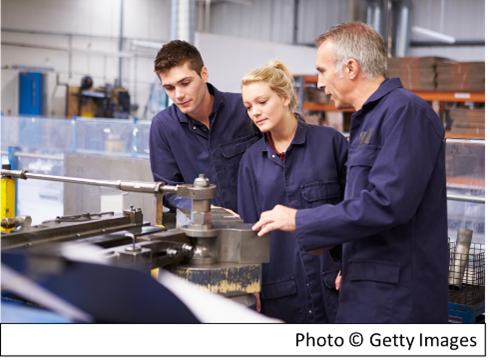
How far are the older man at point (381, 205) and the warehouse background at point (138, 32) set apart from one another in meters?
6.56

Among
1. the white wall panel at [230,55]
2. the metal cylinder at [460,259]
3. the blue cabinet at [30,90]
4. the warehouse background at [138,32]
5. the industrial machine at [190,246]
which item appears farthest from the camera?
the warehouse background at [138,32]

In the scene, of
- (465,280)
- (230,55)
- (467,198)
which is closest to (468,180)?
(467,198)

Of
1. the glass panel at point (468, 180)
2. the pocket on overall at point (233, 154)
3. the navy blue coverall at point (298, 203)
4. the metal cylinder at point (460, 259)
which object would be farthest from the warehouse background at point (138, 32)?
the navy blue coverall at point (298, 203)

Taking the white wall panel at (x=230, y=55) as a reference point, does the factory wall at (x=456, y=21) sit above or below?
above

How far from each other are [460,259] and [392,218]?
1.17 meters

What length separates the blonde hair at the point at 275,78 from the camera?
1.52 m

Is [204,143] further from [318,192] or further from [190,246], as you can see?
[190,246]

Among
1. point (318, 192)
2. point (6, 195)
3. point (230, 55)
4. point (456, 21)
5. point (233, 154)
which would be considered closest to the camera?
point (318, 192)

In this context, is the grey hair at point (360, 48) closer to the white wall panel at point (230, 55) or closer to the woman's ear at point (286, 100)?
the woman's ear at point (286, 100)

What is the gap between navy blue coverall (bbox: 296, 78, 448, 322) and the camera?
1063mm

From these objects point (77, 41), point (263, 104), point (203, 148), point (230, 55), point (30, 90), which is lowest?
point (203, 148)

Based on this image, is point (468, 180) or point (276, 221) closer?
point (276, 221)

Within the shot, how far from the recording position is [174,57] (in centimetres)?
163

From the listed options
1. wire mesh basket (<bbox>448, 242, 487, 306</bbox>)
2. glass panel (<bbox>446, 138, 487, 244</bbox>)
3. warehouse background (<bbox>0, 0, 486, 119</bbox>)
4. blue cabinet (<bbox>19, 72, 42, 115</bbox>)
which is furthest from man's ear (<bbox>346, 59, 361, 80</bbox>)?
blue cabinet (<bbox>19, 72, 42, 115</bbox>)
